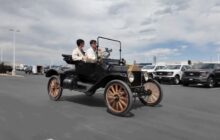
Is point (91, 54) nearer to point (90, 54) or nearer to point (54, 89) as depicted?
point (90, 54)

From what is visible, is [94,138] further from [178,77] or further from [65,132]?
[178,77]

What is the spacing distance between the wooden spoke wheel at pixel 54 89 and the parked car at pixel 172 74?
16.9 meters

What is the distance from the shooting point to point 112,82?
826 cm

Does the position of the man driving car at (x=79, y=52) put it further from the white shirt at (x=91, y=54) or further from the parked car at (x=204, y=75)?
the parked car at (x=204, y=75)

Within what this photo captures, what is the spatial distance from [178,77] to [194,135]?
20781mm

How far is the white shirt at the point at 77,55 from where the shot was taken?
989 cm

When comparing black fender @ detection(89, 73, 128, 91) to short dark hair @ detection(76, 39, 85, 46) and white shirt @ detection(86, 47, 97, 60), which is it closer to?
white shirt @ detection(86, 47, 97, 60)

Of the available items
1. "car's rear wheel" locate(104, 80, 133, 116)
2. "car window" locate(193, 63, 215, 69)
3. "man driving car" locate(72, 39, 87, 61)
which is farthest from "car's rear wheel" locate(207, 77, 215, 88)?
"car's rear wheel" locate(104, 80, 133, 116)

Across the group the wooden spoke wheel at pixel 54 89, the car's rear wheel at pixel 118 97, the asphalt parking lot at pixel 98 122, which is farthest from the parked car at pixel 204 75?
the car's rear wheel at pixel 118 97

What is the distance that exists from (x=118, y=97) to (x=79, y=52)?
2641mm

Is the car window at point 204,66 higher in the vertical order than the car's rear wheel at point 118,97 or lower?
higher

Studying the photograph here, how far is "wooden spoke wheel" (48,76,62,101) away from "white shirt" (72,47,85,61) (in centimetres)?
121

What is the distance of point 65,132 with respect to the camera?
6.22 meters

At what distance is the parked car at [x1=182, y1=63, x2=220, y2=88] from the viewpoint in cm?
2195
